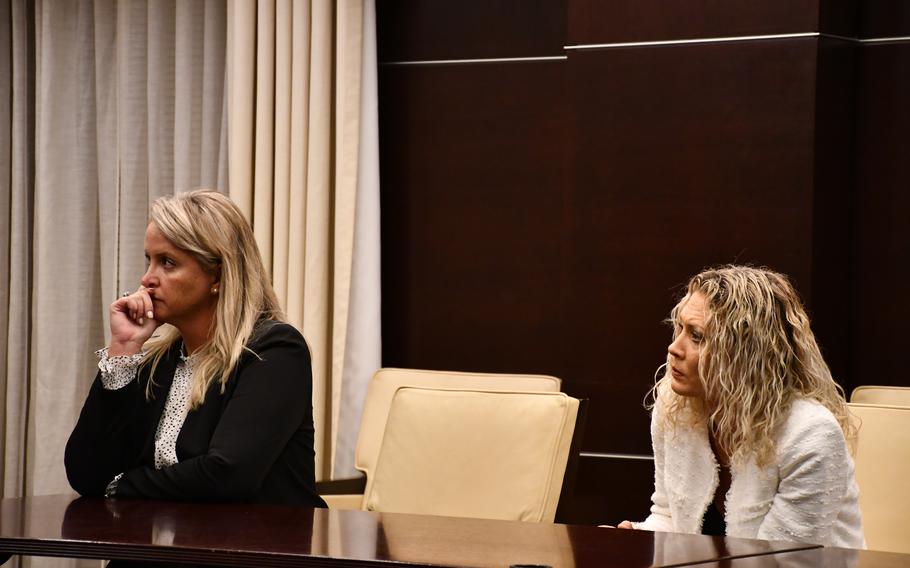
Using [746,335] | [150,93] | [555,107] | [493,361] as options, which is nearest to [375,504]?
[746,335]

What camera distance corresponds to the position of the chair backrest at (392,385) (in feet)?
12.8

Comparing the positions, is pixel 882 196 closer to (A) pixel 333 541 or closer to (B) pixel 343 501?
(B) pixel 343 501

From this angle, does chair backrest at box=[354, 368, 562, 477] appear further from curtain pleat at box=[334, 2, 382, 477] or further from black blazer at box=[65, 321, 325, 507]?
black blazer at box=[65, 321, 325, 507]

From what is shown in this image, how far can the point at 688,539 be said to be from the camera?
6.97 ft

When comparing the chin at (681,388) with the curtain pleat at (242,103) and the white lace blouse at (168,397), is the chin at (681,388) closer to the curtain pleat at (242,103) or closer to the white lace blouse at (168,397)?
the white lace blouse at (168,397)

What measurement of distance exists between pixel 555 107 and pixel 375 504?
73.7 inches

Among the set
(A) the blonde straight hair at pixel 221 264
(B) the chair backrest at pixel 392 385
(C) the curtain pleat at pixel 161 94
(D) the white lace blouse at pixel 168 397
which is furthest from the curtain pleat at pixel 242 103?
(D) the white lace blouse at pixel 168 397

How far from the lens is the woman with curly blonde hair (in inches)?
98.6

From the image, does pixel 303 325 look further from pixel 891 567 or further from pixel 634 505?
pixel 891 567

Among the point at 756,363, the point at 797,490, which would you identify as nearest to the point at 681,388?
the point at 756,363

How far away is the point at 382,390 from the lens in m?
4.07

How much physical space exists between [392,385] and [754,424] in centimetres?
173

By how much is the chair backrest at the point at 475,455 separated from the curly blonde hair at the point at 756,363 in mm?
532

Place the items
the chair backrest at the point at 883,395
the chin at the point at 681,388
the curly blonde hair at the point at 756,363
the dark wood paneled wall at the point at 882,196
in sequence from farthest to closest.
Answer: the dark wood paneled wall at the point at 882,196 < the chair backrest at the point at 883,395 < the chin at the point at 681,388 < the curly blonde hair at the point at 756,363
